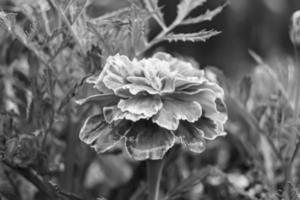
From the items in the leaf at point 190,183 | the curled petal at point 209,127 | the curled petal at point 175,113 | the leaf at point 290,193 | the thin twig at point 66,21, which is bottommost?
the leaf at point 190,183

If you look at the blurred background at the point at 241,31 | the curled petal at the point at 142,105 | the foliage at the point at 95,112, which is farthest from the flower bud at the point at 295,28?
the blurred background at the point at 241,31

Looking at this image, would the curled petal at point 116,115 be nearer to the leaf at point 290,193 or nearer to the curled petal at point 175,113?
the curled petal at point 175,113

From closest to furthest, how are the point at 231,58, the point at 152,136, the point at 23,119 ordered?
the point at 152,136
the point at 23,119
the point at 231,58

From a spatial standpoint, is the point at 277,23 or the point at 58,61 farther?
the point at 277,23

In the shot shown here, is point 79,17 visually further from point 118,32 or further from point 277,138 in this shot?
point 277,138

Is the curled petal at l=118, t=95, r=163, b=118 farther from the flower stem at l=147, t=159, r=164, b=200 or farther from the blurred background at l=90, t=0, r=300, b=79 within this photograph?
the blurred background at l=90, t=0, r=300, b=79

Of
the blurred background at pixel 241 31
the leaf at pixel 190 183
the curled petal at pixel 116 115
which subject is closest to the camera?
the curled petal at pixel 116 115

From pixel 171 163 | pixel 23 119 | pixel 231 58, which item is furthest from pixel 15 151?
pixel 231 58
